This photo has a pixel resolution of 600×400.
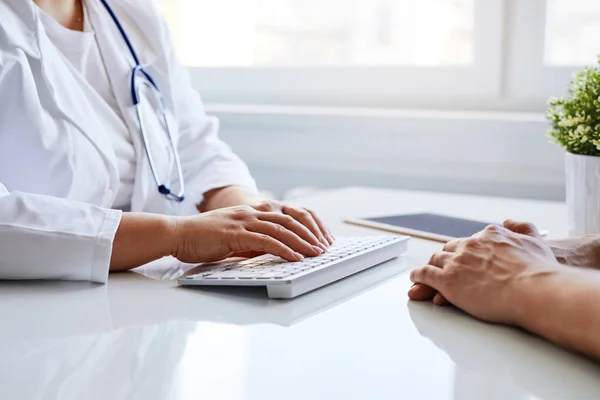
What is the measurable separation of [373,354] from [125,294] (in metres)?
0.33

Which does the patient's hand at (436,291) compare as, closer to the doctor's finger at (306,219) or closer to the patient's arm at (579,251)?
the patient's arm at (579,251)

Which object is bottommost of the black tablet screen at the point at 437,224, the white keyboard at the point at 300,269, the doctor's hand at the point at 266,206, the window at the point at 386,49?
the black tablet screen at the point at 437,224

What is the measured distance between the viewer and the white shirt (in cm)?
122

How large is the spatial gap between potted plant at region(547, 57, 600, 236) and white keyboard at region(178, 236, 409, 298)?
274 mm

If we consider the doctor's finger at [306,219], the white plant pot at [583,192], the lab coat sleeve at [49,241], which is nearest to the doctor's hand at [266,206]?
the doctor's finger at [306,219]

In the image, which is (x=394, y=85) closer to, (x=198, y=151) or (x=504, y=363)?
(x=198, y=151)

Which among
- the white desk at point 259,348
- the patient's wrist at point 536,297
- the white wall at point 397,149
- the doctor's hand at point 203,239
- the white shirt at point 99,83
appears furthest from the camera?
the white wall at point 397,149

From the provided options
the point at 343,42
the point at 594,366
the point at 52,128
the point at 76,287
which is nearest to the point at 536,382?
the point at 594,366

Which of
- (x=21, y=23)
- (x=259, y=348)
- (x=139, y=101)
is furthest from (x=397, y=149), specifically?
(x=259, y=348)

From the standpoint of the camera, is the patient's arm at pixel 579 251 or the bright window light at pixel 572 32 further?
the bright window light at pixel 572 32

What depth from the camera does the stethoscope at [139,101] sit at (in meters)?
1.27

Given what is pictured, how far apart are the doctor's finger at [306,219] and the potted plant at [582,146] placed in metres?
0.37

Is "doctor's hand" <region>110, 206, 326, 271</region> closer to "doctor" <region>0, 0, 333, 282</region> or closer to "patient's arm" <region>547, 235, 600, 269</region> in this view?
"doctor" <region>0, 0, 333, 282</region>

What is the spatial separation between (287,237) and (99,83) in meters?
0.46
